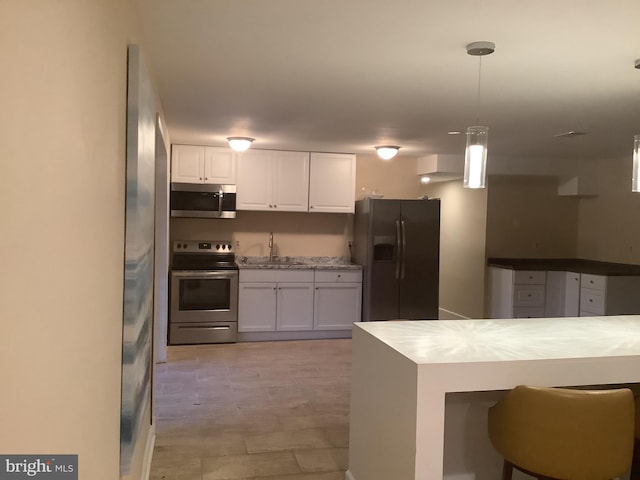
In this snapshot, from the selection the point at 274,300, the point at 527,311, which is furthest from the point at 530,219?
the point at 274,300

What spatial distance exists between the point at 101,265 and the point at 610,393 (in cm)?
183

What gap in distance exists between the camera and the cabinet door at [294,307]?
626 centimetres

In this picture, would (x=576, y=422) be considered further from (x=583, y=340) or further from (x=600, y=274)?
(x=600, y=274)

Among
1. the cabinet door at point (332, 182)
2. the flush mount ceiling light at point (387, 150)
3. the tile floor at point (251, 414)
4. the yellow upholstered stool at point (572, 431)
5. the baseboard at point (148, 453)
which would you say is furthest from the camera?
the cabinet door at point (332, 182)

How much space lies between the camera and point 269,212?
22.5ft

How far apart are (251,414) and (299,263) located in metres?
3.15

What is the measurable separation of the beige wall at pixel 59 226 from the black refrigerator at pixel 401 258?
191 inches

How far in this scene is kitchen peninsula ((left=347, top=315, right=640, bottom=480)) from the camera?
79.7 inches

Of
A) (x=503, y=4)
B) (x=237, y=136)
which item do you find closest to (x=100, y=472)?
(x=503, y=4)

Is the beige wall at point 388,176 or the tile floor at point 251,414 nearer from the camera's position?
the tile floor at point 251,414

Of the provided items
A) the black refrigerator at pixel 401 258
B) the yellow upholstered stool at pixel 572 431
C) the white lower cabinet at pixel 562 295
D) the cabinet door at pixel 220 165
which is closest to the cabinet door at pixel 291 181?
the cabinet door at pixel 220 165

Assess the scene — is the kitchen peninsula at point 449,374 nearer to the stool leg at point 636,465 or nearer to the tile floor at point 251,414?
the stool leg at point 636,465

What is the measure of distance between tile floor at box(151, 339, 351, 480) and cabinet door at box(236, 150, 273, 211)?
175cm

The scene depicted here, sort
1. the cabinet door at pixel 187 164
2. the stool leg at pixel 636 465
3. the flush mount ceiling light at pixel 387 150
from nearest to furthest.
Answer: the stool leg at pixel 636 465 → the flush mount ceiling light at pixel 387 150 → the cabinet door at pixel 187 164
